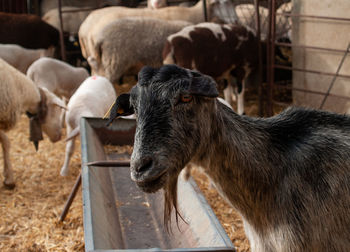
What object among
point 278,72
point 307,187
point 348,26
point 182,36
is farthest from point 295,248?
point 278,72

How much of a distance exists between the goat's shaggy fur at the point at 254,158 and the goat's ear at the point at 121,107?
0.46ft

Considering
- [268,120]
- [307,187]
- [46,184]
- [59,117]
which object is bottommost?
[46,184]

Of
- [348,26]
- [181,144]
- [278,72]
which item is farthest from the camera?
[278,72]

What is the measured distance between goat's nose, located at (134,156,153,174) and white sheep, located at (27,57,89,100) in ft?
19.0

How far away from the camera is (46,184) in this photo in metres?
5.66

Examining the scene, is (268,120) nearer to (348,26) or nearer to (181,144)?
(181,144)

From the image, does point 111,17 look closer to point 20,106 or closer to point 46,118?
point 46,118

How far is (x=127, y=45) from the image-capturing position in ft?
26.1

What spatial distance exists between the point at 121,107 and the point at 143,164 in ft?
1.59

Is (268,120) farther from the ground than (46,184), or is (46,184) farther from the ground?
(268,120)

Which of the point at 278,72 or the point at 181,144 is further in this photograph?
the point at 278,72

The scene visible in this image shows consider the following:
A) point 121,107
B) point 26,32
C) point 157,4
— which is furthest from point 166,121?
point 157,4

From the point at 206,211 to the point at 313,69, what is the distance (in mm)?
4548

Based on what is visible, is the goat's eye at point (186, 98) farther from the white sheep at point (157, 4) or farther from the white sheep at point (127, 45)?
the white sheep at point (157, 4)
